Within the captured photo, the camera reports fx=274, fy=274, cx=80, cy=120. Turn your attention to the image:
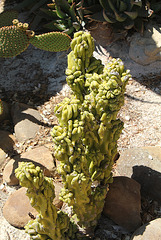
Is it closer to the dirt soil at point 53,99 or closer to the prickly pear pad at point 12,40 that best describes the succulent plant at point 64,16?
the dirt soil at point 53,99

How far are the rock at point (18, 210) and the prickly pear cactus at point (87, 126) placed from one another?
0.61 meters

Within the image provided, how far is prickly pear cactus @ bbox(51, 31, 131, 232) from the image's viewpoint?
158 cm

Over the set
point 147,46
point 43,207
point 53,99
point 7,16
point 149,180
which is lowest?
point 149,180

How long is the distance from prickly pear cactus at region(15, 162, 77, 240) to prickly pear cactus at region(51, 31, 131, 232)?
13cm

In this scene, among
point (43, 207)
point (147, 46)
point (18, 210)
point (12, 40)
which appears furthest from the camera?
point (147, 46)

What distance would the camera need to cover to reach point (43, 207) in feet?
5.57

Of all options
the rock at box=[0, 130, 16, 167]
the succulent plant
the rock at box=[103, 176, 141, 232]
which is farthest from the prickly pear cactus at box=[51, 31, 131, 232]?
the succulent plant

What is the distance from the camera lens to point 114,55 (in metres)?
4.14

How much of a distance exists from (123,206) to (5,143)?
1615 mm

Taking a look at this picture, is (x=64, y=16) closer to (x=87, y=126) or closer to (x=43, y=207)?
(x=87, y=126)

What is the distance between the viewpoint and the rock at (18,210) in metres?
2.45

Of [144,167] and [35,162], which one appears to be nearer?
[144,167]

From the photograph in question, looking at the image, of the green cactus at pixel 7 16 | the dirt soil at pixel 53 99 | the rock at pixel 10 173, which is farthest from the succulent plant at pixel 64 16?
the rock at pixel 10 173

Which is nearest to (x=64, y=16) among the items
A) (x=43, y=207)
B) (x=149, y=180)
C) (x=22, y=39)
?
(x=22, y=39)
